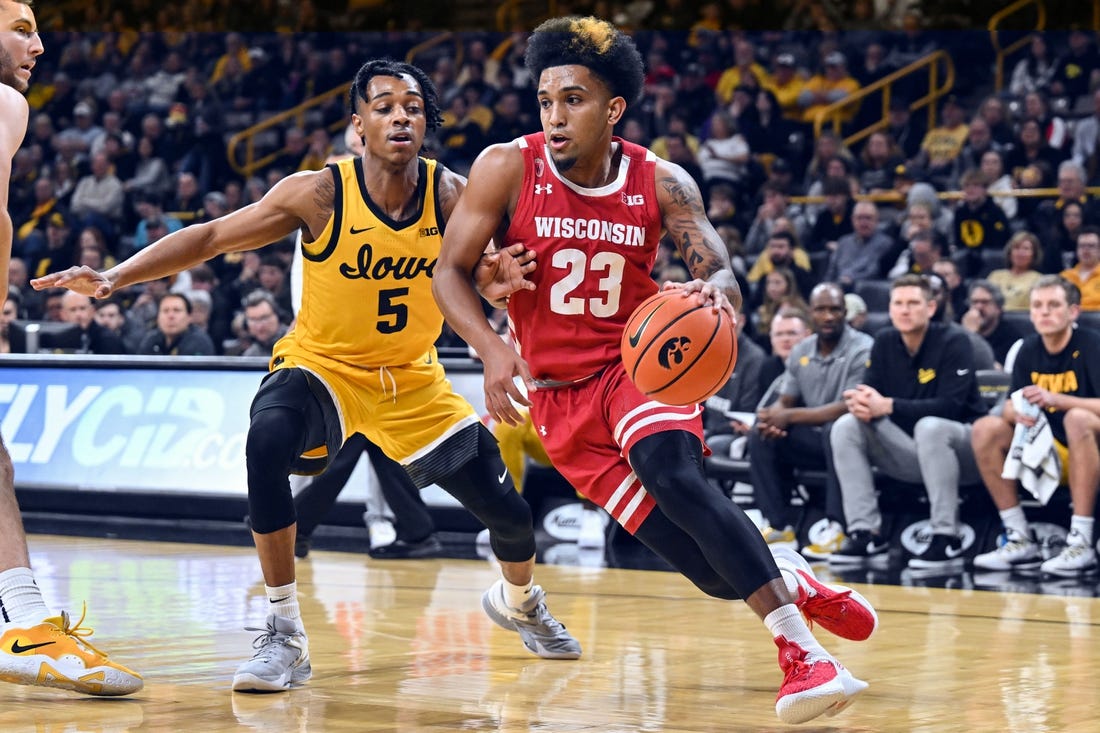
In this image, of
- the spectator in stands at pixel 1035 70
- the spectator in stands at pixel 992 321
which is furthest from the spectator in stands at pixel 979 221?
the spectator in stands at pixel 992 321

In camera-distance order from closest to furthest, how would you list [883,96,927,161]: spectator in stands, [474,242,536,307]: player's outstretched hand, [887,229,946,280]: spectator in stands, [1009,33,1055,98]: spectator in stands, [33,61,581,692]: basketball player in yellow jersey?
[474,242,536,307]: player's outstretched hand
[33,61,581,692]: basketball player in yellow jersey
[887,229,946,280]: spectator in stands
[1009,33,1055,98]: spectator in stands
[883,96,927,161]: spectator in stands

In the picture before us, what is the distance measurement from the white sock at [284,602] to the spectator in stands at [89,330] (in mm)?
7334

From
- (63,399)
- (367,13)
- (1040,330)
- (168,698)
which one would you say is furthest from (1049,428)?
(367,13)

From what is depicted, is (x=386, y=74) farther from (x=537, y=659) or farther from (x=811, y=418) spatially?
(x=811, y=418)

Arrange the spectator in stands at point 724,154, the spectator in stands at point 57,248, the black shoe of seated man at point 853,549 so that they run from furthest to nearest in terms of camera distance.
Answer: the spectator in stands at point 57,248 < the spectator in stands at point 724,154 < the black shoe of seated man at point 853,549

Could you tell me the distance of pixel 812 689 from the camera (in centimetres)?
393

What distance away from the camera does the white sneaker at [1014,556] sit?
8250mm

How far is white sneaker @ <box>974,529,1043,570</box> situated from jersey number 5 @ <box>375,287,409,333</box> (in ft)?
14.1

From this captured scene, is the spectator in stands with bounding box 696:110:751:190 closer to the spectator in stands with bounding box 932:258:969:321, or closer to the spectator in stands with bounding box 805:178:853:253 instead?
the spectator in stands with bounding box 805:178:853:253

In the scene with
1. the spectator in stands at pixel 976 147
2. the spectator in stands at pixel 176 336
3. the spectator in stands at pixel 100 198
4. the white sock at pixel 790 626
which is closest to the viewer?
the white sock at pixel 790 626

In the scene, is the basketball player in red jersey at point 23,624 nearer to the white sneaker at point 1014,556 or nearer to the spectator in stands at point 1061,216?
the white sneaker at point 1014,556

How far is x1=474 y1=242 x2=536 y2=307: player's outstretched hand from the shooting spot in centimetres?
463

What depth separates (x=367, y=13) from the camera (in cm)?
1947

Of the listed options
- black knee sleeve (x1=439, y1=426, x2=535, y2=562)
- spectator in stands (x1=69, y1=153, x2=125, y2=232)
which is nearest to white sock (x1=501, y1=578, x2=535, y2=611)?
black knee sleeve (x1=439, y1=426, x2=535, y2=562)
